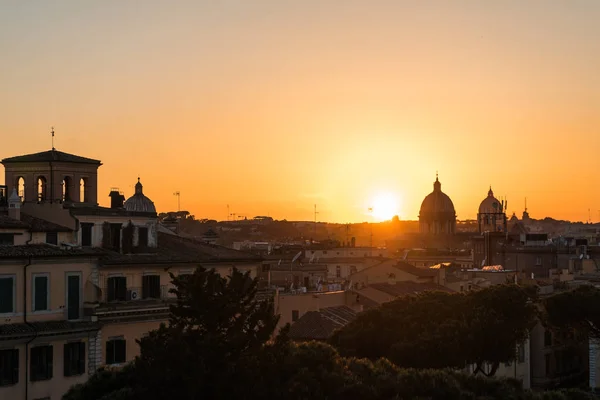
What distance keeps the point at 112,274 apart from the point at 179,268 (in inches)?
140

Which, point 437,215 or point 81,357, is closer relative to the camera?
point 81,357

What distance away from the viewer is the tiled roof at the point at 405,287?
62.1 meters

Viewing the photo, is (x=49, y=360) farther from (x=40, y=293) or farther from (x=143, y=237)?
(x=143, y=237)

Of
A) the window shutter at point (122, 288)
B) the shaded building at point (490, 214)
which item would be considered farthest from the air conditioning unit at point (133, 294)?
the shaded building at point (490, 214)

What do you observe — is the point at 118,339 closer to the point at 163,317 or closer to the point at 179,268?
the point at 163,317

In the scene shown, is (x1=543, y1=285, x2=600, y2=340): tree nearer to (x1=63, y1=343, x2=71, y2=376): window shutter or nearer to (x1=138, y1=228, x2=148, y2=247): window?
(x1=138, y1=228, x2=148, y2=247): window

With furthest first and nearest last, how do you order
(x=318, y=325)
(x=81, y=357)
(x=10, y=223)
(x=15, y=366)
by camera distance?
(x=318, y=325) → (x=10, y=223) → (x=81, y=357) → (x=15, y=366)

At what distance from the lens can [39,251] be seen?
124ft

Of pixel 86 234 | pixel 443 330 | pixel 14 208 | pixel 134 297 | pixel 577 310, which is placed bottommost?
pixel 443 330

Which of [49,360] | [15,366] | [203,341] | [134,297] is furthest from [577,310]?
[203,341]

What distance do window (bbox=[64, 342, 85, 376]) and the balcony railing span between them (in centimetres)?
227

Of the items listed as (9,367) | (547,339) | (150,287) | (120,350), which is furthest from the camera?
(547,339)

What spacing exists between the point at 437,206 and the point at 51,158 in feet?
476

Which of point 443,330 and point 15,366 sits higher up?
point 443,330
